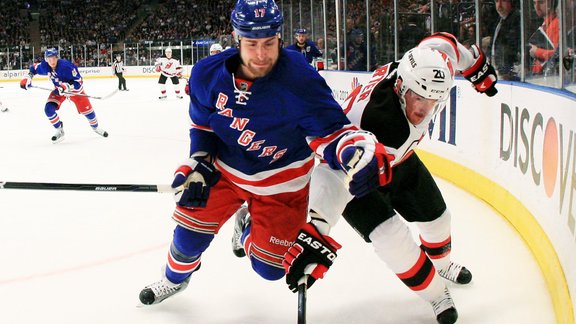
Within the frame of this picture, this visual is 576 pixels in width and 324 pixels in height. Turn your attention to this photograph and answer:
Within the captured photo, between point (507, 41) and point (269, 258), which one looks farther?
point (507, 41)

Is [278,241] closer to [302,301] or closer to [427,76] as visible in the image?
[302,301]

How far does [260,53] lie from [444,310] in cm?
114

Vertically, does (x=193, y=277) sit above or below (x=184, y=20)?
below

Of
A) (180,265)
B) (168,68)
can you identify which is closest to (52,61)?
(180,265)

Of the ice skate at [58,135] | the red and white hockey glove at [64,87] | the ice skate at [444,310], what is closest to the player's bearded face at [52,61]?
the red and white hockey glove at [64,87]

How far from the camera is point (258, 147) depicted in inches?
86.4

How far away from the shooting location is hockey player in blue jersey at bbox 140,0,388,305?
6.28ft

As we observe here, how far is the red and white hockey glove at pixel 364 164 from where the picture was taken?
173 cm

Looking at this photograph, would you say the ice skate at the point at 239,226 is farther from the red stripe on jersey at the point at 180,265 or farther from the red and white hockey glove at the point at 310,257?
the red and white hockey glove at the point at 310,257

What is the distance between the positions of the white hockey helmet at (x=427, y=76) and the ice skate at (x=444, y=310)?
0.73 m

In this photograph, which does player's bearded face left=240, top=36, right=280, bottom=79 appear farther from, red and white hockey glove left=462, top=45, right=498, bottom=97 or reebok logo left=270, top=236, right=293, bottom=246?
red and white hockey glove left=462, top=45, right=498, bottom=97

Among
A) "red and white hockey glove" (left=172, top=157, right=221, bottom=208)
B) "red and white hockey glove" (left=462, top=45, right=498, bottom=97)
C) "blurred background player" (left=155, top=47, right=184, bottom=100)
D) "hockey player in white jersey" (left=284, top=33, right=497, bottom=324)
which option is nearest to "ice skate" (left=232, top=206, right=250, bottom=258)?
"red and white hockey glove" (left=172, top=157, right=221, bottom=208)

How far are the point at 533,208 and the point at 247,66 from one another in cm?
177

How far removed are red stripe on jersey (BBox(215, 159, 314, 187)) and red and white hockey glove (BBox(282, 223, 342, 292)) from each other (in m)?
0.48
